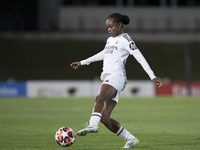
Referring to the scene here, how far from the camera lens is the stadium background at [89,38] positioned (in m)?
47.1

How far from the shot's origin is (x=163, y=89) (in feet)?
119

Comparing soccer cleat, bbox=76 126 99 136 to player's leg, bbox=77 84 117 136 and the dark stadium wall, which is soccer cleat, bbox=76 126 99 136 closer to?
player's leg, bbox=77 84 117 136

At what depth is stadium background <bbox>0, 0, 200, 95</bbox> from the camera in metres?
47.1

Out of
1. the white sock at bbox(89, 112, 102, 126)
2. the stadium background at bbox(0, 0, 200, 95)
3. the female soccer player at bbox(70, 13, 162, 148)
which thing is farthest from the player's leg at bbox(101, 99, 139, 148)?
the stadium background at bbox(0, 0, 200, 95)

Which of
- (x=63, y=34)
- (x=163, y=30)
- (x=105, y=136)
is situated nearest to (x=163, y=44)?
(x=163, y=30)

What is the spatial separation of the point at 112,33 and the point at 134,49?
527 mm

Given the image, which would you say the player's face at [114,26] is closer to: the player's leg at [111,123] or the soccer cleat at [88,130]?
the player's leg at [111,123]

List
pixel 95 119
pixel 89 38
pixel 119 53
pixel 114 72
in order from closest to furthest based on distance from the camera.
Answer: pixel 95 119
pixel 114 72
pixel 119 53
pixel 89 38

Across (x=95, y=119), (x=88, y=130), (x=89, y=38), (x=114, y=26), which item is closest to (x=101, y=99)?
(x=95, y=119)

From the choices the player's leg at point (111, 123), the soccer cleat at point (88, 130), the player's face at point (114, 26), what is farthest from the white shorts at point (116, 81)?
the soccer cleat at point (88, 130)

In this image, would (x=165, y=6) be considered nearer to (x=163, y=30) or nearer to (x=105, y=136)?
(x=163, y=30)

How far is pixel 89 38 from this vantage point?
50.1 m

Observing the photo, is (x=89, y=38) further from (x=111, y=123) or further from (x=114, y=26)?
(x=111, y=123)

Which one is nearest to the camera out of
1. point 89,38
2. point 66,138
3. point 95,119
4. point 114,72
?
point 95,119
